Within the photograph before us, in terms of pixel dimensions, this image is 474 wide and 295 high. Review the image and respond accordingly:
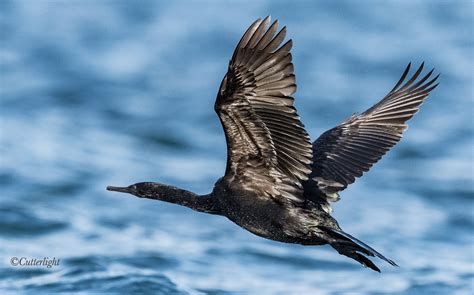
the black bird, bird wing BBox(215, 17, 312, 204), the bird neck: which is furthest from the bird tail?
the bird neck

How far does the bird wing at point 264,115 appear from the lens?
814 cm

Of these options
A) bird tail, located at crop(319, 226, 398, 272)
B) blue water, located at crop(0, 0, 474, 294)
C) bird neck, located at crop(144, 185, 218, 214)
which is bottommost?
bird tail, located at crop(319, 226, 398, 272)

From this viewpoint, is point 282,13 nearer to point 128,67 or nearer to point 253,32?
point 128,67

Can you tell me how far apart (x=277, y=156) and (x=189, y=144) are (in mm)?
9839

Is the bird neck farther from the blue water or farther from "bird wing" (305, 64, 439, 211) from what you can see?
the blue water

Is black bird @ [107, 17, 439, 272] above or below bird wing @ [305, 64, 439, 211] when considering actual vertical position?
below

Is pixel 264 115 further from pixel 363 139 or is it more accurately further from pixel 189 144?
pixel 189 144

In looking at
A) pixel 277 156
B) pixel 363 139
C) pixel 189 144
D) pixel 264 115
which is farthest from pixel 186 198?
pixel 189 144

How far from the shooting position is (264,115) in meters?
8.50

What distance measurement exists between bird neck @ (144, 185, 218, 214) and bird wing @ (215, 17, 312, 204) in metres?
0.40

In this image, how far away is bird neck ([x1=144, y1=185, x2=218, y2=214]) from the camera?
9.46 meters

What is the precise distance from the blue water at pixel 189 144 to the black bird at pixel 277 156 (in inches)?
115

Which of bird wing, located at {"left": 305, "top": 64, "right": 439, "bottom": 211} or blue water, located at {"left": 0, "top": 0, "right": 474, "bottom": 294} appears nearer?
bird wing, located at {"left": 305, "top": 64, "right": 439, "bottom": 211}

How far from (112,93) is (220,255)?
275 inches
